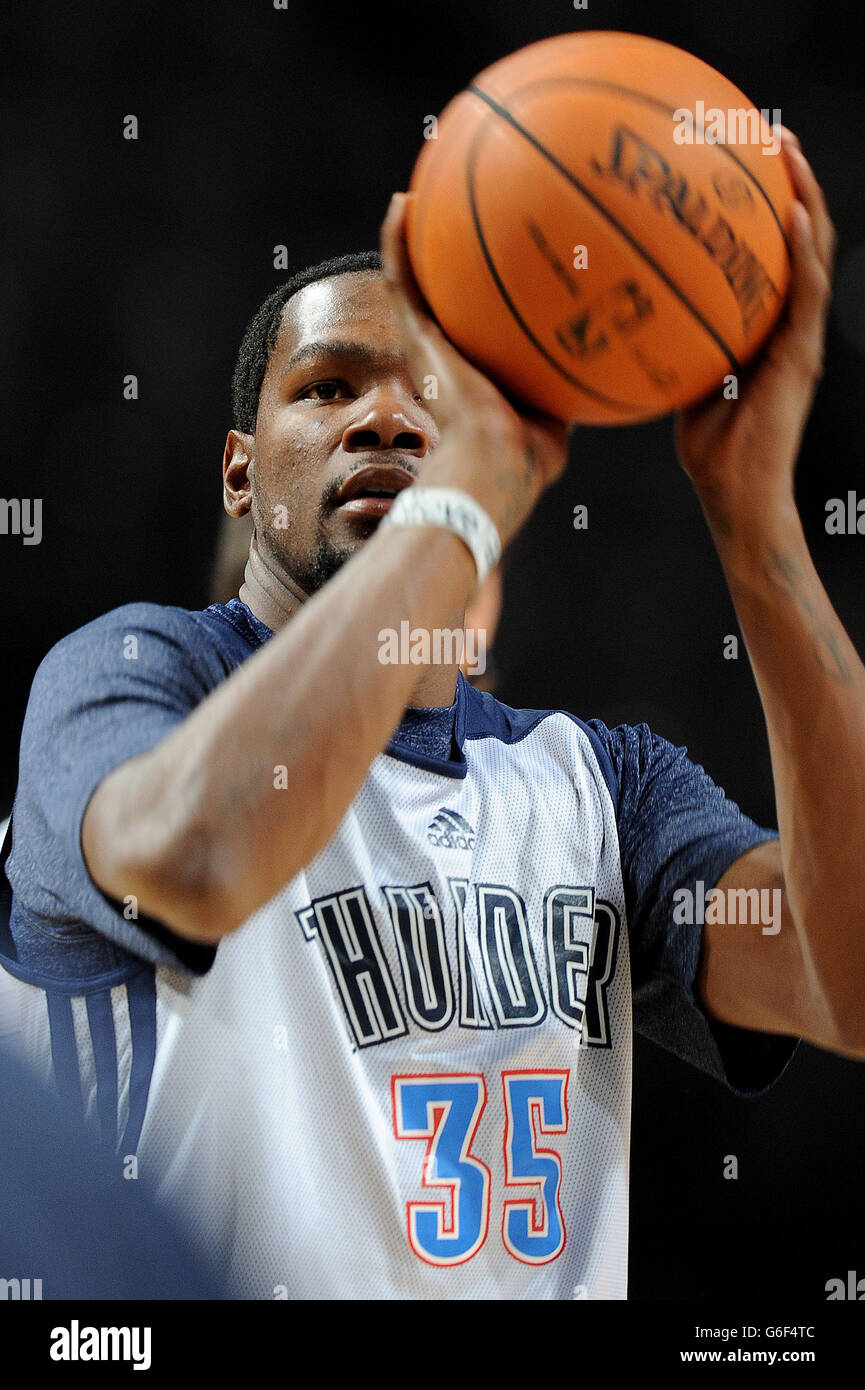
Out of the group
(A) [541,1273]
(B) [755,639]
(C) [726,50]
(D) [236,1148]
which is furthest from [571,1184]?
(C) [726,50]

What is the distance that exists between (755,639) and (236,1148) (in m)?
0.72

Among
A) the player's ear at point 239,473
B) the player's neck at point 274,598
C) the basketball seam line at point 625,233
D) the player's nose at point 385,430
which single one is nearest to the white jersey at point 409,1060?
the player's neck at point 274,598

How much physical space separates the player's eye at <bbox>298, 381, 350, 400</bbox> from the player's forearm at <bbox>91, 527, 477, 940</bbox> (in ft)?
1.99

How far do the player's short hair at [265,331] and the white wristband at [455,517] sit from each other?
0.69 m

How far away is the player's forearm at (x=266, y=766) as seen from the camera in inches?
38.5

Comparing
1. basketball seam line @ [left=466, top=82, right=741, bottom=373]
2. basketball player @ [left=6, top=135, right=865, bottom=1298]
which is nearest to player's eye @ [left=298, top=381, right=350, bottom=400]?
basketball player @ [left=6, top=135, right=865, bottom=1298]

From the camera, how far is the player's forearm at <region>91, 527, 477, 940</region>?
979 millimetres

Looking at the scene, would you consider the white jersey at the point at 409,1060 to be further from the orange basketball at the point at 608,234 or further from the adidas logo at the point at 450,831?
the orange basketball at the point at 608,234

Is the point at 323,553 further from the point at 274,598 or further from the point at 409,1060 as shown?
the point at 409,1060

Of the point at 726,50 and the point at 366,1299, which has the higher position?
the point at 726,50

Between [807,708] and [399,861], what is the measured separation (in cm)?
50

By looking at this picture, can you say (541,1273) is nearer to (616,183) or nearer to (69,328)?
(616,183)

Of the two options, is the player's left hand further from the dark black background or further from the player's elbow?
the dark black background

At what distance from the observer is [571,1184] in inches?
58.3
